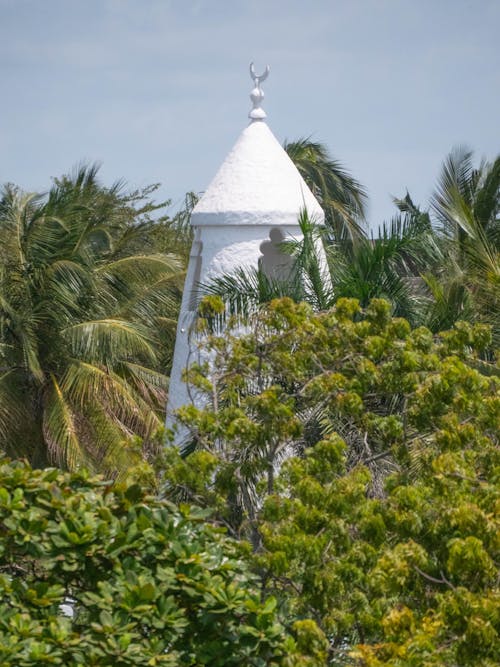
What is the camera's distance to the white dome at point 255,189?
16.3 meters

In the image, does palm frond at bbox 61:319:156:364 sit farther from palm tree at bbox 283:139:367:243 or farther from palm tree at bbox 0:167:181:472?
palm tree at bbox 283:139:367:243

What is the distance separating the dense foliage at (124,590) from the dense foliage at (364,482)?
784mm

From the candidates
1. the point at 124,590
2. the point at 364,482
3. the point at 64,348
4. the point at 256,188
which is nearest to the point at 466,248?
the point at 256,188

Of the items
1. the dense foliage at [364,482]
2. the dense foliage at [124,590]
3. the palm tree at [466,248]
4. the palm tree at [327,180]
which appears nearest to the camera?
the dense foliage at [124,590]

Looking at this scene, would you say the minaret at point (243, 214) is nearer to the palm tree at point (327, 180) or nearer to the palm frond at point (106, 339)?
the palm frond at point (106, 339)

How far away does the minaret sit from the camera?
1630cm

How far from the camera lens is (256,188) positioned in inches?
654

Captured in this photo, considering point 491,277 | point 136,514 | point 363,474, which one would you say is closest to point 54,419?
point 491,277

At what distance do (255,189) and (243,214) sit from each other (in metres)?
0.46

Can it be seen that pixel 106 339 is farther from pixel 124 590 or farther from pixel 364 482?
pixel 124 590

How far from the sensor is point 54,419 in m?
17.4

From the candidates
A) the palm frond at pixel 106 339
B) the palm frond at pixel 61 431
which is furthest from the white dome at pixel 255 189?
the palm frond at pixel 61 431

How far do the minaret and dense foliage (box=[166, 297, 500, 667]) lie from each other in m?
3.92

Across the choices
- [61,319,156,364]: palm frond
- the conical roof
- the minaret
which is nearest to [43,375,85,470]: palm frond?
[61,319,156,364]: palm frond
